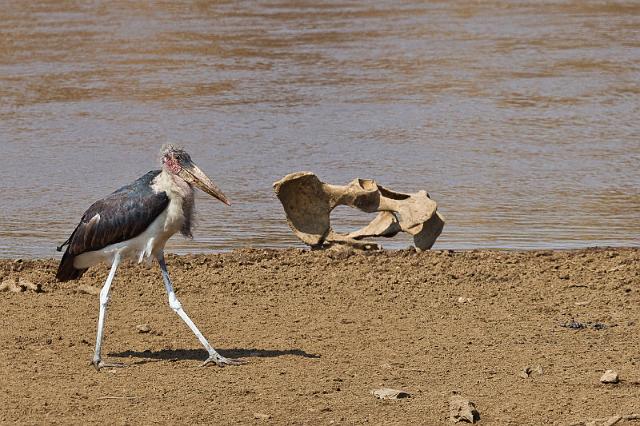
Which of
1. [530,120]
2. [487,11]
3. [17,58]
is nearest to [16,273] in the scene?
A: [530,120]

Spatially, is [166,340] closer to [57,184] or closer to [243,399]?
[243,399]

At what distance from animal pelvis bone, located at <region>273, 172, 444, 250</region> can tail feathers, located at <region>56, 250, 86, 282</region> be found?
8.04ft

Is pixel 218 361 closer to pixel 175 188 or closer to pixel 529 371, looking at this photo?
pixel 175 188

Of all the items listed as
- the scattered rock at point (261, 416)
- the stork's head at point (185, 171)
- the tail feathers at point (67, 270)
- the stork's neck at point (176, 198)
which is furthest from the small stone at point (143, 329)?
the scattered rock at point (261, 416)

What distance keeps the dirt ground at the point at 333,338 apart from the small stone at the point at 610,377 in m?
0.03

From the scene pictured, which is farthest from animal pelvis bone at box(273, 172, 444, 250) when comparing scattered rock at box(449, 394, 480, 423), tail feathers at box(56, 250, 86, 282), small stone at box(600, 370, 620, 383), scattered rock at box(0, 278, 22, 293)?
scattered rock at box(449, 394, 480, 423)

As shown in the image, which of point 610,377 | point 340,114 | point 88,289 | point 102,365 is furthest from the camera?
point 340,114

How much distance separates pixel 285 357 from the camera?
7305mm

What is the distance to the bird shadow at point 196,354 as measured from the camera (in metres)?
7.37

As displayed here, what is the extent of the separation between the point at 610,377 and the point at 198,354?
2333 mm

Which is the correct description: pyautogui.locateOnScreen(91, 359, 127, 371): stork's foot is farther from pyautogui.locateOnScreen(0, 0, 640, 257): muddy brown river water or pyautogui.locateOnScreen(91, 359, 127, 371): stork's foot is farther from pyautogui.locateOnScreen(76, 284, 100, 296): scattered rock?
Result: pyautogui.locateOnScreen(0, 0, 640, 257): muddy brown river water

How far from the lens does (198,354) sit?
749 centimetres

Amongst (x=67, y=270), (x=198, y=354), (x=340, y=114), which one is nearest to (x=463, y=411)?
(x=198, y=354)

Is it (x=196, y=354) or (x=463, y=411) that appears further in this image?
(x=196, y=354)
